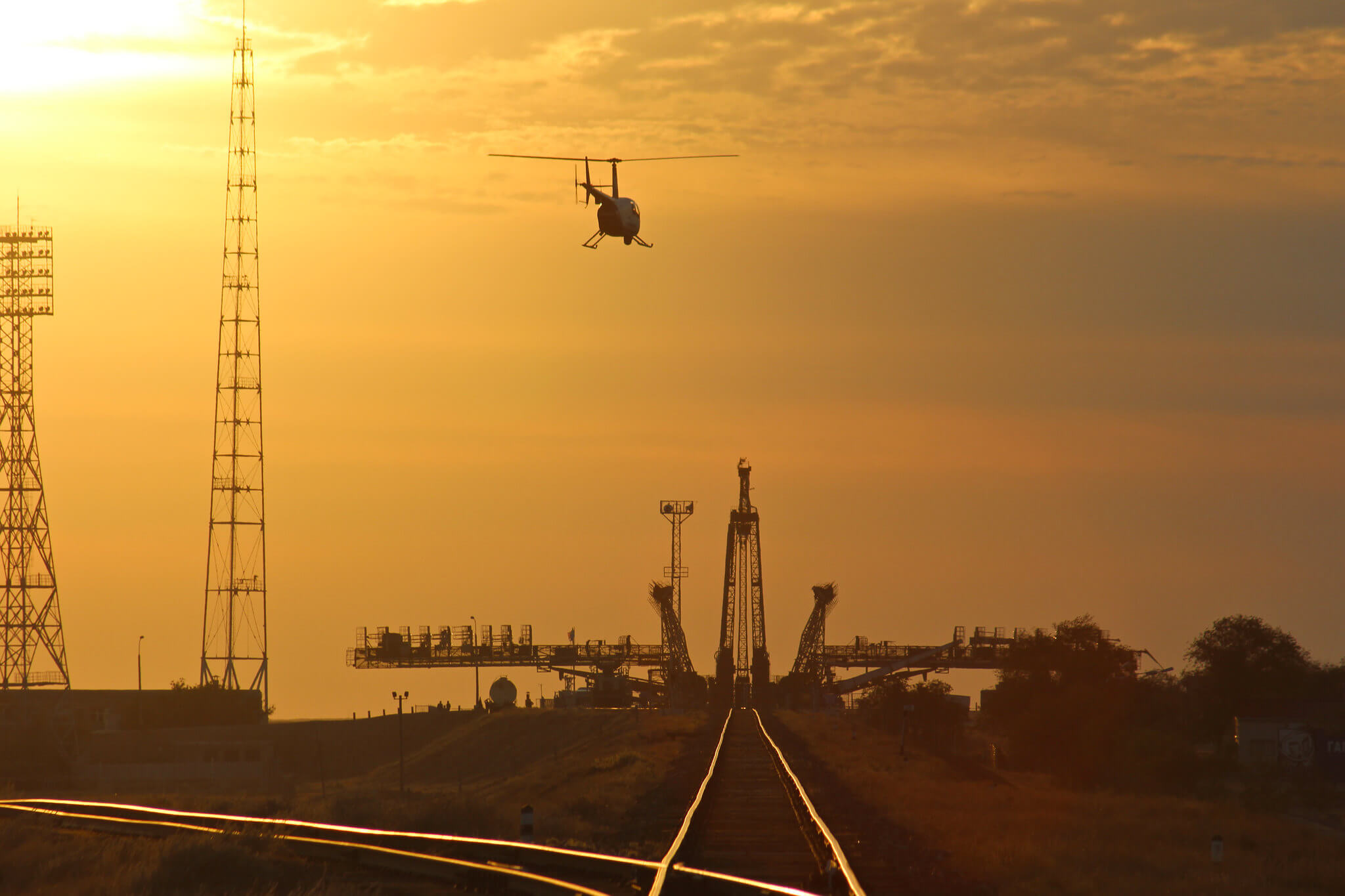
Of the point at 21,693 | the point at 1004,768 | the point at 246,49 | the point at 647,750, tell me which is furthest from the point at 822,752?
the point at 21,693

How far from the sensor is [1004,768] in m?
67.4

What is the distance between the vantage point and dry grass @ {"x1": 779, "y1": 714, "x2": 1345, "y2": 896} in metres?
21.9

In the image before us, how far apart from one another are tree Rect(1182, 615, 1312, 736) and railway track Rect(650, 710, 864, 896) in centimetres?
6637

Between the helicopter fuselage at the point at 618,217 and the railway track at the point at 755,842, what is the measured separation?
15331 millimetres

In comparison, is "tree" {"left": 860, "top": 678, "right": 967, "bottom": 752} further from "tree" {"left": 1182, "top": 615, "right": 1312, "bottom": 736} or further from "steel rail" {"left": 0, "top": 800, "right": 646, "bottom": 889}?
"steel rail" {"left": 0, "top": 800, "right": 646, "bottom": 889}

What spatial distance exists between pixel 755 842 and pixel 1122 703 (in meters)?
51.5

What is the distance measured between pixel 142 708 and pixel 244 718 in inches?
394

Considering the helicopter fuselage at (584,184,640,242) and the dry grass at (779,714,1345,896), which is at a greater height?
the helicopter fuselage at (584,184,640,242)

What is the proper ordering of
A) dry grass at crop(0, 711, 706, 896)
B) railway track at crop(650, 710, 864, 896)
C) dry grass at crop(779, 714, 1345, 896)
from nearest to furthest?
railway track at crop(650, 710, 864, 896), dry grass at crop(0, 711, 706, 896), dry grass at crop(779, 714, 1345, 896)

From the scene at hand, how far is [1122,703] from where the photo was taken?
70.8 metres

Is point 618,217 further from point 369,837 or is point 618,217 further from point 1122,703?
point 1122,703

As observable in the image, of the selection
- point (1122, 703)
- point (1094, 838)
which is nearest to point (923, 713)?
point (1122, 703)

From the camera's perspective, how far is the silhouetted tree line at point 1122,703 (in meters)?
64.9

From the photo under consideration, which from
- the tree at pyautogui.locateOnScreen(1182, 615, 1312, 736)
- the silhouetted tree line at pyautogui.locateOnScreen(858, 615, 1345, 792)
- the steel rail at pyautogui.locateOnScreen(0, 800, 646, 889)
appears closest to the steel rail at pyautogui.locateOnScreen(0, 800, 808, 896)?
the steel rail at pyautogui.locateOnScreen(0, 800, 646, 889)
